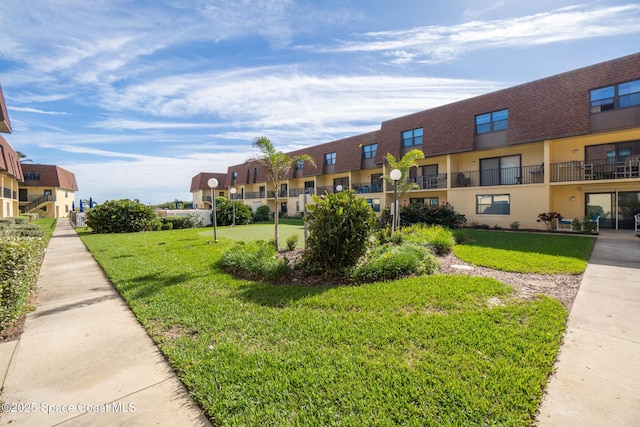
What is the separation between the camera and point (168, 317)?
4.61 m

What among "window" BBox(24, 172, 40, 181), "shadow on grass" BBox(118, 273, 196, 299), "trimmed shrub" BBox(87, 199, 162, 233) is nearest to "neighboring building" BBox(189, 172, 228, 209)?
"window" BBox(24, 172, 40, 181)

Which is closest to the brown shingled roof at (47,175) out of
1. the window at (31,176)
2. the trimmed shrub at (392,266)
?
the window at (31,176)

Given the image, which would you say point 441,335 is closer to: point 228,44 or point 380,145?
point 228,44

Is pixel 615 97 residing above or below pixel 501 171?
above

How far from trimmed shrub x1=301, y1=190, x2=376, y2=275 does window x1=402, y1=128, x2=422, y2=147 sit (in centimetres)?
1747

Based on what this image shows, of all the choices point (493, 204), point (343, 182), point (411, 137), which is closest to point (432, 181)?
point (411, 137)

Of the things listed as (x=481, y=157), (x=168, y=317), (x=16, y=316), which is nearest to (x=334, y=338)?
(x=168, y=317)

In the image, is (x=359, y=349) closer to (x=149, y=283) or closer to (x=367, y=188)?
(x=149, y=283)

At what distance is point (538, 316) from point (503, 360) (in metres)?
1.79

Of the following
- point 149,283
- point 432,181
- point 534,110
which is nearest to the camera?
point 149,283

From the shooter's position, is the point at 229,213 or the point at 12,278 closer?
the point at 12,278

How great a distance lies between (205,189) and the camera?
49.4 m

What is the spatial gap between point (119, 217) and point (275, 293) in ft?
60.3

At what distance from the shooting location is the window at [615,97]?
13516 millimetres
